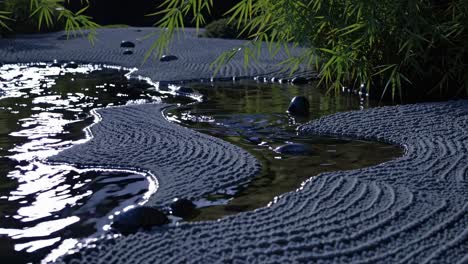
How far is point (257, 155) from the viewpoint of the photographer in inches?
113

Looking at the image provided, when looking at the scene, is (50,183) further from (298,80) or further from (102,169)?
(298,80)

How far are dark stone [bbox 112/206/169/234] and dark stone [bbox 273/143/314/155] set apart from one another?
3.28 feet

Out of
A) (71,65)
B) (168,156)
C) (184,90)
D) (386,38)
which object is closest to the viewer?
(168,156)

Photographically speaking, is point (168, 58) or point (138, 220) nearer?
point (138, 220)

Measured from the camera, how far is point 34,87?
5.14 meters

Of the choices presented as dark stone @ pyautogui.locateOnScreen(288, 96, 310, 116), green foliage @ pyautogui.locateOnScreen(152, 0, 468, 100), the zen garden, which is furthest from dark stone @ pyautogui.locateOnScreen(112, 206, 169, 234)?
dark stone @ pyautogui.locateOnScreen(288, 96, 310, 116)

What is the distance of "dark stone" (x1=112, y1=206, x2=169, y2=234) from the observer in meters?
1.92

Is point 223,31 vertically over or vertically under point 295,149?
over

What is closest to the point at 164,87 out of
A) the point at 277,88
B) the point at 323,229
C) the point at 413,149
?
the point at 277,88

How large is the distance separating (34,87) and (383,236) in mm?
3841

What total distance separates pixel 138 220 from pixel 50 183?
63cm

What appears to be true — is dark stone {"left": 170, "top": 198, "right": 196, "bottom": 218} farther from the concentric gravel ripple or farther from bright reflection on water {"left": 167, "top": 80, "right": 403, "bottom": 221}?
the concentric gravel ripple

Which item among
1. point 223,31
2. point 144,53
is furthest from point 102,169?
point 223,31

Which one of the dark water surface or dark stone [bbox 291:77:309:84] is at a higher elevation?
dark stone [bbox 291:77:309:84]
